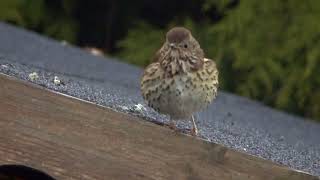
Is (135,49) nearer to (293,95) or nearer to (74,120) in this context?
(293,95)

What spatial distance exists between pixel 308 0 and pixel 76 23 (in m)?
2.75

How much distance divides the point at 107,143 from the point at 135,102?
1102 mm

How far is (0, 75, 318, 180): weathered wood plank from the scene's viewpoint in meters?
2.97

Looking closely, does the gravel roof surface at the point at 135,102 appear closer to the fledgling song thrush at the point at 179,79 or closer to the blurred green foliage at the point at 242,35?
the fledgling song thrush at the point at 179,79

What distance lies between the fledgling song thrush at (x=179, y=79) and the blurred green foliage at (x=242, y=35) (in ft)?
12.5

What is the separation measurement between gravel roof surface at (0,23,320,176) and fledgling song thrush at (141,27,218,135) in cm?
7

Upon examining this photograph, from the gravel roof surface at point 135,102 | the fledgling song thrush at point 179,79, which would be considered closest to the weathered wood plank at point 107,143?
Answer: the gravel roof surface at point 135,102

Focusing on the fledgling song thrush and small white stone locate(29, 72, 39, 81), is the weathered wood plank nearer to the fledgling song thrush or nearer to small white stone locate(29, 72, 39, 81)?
small white stone locate(29, 72, 39, 81)

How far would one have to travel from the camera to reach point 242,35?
760 cm

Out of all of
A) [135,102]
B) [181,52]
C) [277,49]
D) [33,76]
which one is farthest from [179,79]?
[277,49]

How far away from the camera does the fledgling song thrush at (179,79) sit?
3.42 metres

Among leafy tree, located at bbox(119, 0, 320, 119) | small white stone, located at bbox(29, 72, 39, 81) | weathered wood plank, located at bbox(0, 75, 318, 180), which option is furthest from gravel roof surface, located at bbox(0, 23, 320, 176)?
leafy tree, located at bbox(119, 0, 320, 119)


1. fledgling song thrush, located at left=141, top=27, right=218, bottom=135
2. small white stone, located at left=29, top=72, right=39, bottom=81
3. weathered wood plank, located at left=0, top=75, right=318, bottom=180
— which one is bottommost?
weathered wood plank, located at left=0, top=75, right=318, bottom=180

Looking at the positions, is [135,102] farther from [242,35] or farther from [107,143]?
[242,35]
